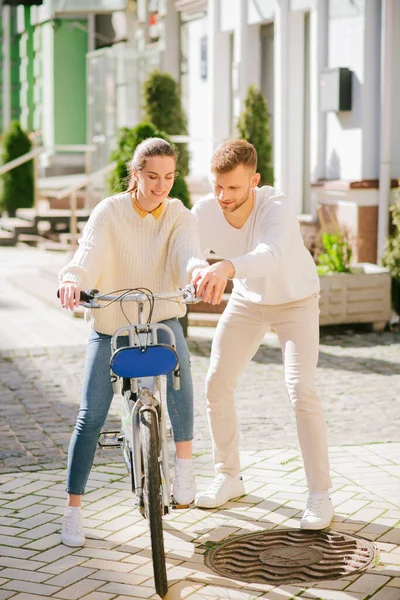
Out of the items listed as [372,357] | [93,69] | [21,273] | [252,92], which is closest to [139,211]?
[372,357]

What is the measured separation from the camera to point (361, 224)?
12289 mm

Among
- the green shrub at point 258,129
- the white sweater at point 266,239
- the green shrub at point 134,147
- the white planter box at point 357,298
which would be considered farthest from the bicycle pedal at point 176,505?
the green shrub at point 258,129

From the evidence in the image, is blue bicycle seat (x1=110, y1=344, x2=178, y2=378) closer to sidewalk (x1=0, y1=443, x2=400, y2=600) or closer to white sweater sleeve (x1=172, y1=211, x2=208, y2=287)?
white sweater sleeve (x1=172, y1=211, x2=208, y2=287)

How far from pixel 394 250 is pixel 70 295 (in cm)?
718

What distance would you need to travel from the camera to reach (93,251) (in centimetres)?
495

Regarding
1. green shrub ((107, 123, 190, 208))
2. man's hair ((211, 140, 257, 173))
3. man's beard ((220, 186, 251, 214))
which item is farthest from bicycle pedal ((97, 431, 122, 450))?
green shrub ((107, 123, 190, 208))

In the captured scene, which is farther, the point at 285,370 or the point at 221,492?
the point at 221,492

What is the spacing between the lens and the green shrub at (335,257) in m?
11.1

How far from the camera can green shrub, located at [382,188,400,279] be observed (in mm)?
11188

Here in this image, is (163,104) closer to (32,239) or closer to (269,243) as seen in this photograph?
(32,239)

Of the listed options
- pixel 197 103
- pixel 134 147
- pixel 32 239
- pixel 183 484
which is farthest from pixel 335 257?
pixel 32 239

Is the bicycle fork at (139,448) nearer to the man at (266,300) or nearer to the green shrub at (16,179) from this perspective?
the man at (266,300)

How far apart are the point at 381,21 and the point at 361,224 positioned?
7.03 feet

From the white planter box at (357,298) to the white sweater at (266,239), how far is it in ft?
17.0
